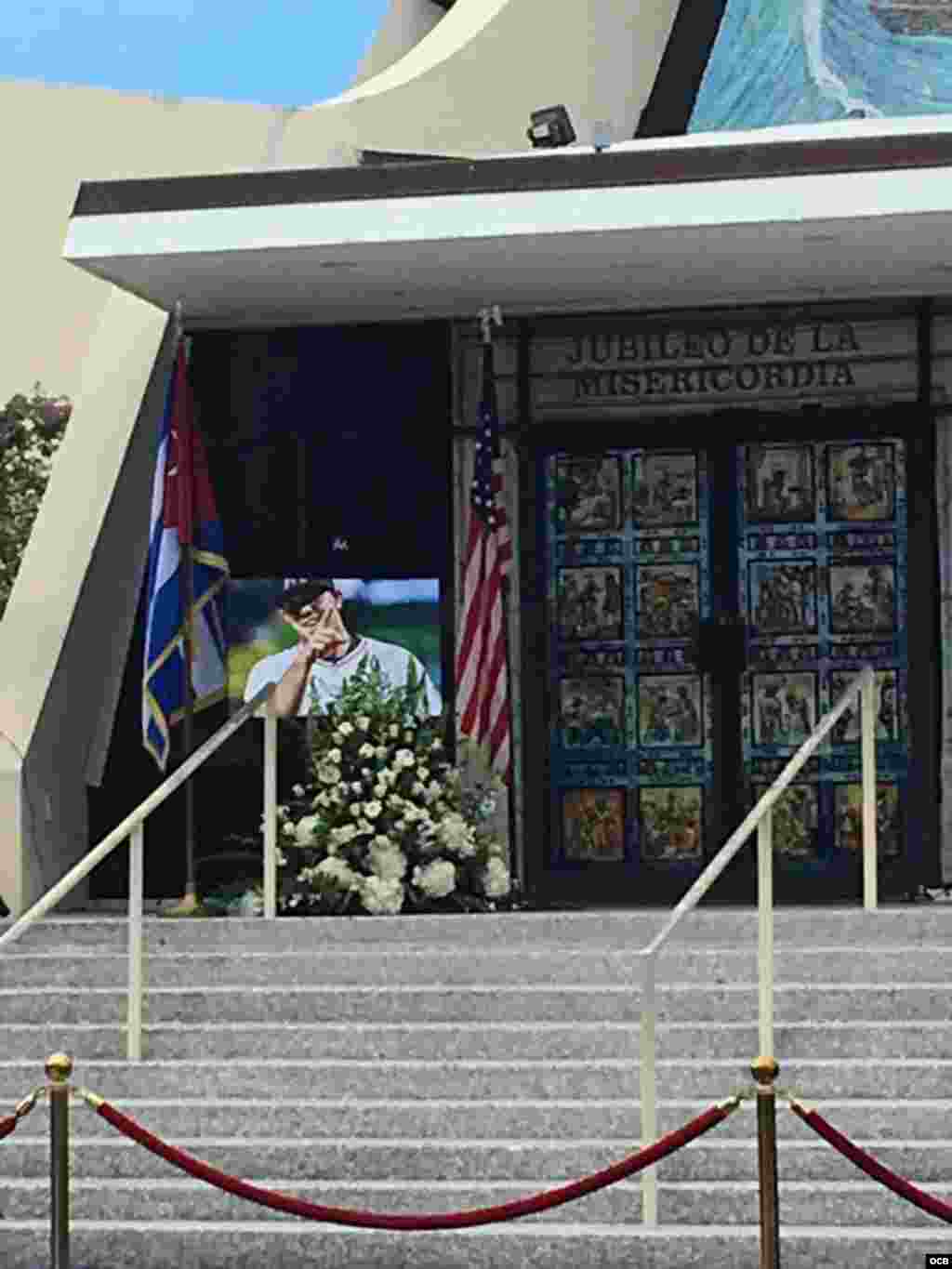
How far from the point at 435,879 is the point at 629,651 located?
2.16 m

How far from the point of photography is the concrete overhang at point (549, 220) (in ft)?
38.0

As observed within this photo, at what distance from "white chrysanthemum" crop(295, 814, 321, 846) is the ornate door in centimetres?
184

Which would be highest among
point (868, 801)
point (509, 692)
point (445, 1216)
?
point (509, 692)

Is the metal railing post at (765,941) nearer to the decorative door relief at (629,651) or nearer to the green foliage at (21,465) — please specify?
the decorative door relief at (629,651)

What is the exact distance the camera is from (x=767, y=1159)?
804 centimetres

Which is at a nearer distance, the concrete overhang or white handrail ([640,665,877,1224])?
white handrail ([640,665,877,1224])

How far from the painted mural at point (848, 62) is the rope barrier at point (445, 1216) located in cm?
856

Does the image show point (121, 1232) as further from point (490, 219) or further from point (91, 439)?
point (91, 439)

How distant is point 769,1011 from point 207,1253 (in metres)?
2.24

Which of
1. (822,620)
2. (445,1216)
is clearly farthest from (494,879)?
(445,1216)

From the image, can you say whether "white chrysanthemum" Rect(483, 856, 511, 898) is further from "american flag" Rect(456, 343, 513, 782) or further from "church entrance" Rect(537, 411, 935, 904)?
"church entrance" Rect(537, 411, 935, 904)

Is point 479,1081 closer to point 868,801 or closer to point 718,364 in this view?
point 868,801

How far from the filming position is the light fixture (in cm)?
1455

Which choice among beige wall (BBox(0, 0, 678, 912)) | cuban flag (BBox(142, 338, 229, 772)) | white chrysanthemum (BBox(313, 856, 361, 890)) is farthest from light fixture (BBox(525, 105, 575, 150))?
white chrysanthemum (BBox(313, 856, 361, 890))
